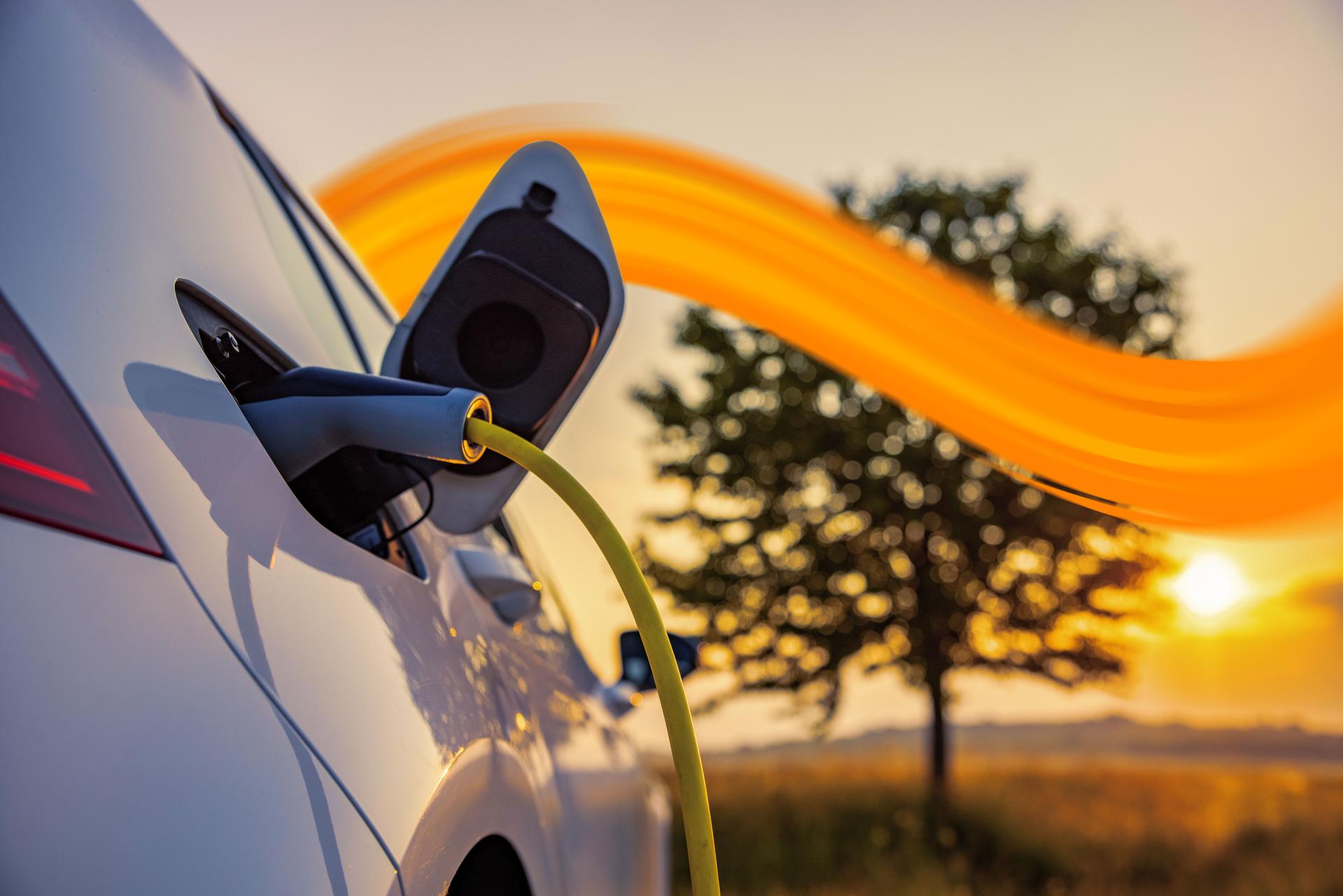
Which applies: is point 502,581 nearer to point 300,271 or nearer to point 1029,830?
point 300,271

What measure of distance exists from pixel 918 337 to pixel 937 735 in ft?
26.2

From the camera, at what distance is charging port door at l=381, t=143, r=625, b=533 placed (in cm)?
151

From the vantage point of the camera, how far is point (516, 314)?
60.9 inches

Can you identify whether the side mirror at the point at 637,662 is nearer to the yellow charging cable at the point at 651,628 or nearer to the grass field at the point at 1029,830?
the yellow charging cable at the point at 651,628

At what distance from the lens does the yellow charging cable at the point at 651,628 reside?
4.13 ft

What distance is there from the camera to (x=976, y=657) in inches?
528

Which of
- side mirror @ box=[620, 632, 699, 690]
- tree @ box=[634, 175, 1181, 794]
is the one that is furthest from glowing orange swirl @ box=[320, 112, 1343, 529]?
tree @ box=[634, 175, 1181, 794]

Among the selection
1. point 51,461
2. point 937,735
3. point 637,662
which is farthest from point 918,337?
point 937,735

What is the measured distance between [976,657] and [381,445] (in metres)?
13.0

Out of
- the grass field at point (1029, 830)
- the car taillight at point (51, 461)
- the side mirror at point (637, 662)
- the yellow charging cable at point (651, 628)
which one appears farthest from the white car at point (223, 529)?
the grass field at point (1029, 830)

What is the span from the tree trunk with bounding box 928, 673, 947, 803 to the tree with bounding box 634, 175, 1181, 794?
0.10ft

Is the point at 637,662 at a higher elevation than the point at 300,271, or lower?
higher

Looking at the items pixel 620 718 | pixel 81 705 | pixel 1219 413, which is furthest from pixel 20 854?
pixel 1219 413

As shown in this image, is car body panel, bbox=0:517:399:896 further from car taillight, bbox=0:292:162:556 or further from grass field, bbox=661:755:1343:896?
grass field, bbox=661:755:1343:896
